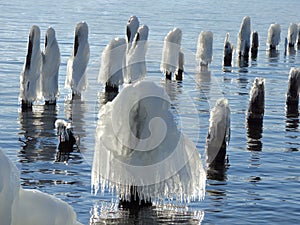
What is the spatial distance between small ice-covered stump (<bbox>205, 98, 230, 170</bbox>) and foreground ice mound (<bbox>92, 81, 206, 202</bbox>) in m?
5.83

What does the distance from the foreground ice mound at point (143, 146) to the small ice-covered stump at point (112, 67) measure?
19.0 meters

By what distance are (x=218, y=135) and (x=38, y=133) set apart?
7.41 m

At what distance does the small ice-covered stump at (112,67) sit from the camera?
35.9 m

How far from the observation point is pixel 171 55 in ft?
139

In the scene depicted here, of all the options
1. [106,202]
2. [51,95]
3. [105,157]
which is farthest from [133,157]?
[51,95]

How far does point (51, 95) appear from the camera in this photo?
31312 millimetres

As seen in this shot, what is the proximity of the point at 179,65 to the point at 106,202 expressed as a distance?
924 inches

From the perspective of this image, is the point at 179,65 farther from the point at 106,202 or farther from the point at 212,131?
the point at 106,202

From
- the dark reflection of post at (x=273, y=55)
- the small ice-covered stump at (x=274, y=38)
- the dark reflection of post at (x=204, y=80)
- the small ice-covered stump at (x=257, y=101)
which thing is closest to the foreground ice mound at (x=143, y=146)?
the small ice-covered stump at (x=257, y=101)

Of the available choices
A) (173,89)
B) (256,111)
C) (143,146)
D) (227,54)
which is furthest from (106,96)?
(143,146)

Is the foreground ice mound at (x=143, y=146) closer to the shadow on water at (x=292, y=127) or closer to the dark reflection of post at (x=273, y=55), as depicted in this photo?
the shadow on water at (x=292, y=127)

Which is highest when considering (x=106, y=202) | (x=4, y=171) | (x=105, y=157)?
(x=4, y=171)

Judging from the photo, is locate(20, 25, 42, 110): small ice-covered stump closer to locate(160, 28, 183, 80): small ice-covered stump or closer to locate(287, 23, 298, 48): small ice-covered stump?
locate(160, 28, 183, 80): small ice-covered stump

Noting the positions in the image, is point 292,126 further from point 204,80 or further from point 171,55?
point 171,55
